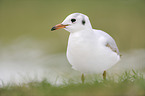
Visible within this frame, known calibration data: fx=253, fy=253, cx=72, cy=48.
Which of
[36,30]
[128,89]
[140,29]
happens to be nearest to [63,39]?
Result: [36,30]

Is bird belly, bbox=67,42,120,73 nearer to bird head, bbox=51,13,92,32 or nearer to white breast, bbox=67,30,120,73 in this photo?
white breast, bbox=67,30,120,73

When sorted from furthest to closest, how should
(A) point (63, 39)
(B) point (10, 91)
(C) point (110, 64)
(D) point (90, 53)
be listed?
(A) point (63, 39) < (C) point (110, 64) < (D) point (90, 53) < (B) point (10, 91)

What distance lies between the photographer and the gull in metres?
4.68

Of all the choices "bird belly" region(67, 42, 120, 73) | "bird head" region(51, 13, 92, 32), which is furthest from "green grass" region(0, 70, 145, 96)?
"bird head" region(51, 13, 92, 32)

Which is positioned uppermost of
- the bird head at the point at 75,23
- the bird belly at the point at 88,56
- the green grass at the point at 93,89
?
the bird head at the point at 75,23

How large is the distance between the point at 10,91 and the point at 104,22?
10515mm

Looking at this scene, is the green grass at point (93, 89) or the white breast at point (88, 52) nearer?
the green grass at point (93, 89)

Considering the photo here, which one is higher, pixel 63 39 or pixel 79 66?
pixel 79 66

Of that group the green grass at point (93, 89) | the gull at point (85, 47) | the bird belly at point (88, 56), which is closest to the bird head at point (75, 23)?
the gull at point (85, 47)

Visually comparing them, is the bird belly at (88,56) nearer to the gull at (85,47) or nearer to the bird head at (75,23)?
the gull at (85,47)

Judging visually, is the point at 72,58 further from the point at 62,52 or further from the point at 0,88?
the point at 62,52

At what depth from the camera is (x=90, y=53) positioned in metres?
4.66

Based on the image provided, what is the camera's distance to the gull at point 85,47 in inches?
184

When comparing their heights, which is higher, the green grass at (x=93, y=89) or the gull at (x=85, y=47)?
the gull at (x=85, y=47)
